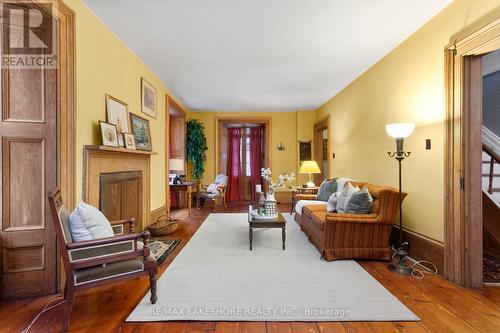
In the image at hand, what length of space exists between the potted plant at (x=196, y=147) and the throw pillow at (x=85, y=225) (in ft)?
14.1

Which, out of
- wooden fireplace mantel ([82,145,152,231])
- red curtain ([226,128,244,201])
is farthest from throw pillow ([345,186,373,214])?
red curtain ([226,128,244,201])

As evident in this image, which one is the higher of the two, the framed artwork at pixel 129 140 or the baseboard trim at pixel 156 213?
the framed artwork at pixel 129 140

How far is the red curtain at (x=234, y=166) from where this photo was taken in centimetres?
730

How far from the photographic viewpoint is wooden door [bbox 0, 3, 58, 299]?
1.92 metres

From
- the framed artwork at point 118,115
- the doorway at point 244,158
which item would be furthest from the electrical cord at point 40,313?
the doorway at point 244,158

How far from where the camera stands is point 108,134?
103 inches

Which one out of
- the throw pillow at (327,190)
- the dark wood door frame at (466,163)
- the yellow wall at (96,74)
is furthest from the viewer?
the throw pillow at (327,190)

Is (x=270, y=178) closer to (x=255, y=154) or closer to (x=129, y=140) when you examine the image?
(x=129, y=140)

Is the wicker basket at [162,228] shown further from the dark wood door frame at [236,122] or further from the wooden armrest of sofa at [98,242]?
the dark wood door frame at [236,122]

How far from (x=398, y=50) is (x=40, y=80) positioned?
13.2ft

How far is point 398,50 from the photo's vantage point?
2.99 meters

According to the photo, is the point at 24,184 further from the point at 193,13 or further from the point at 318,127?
the point at 318,127

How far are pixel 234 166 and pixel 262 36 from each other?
4914 millimetres

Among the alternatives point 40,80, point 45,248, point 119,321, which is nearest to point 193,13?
point 40,80
